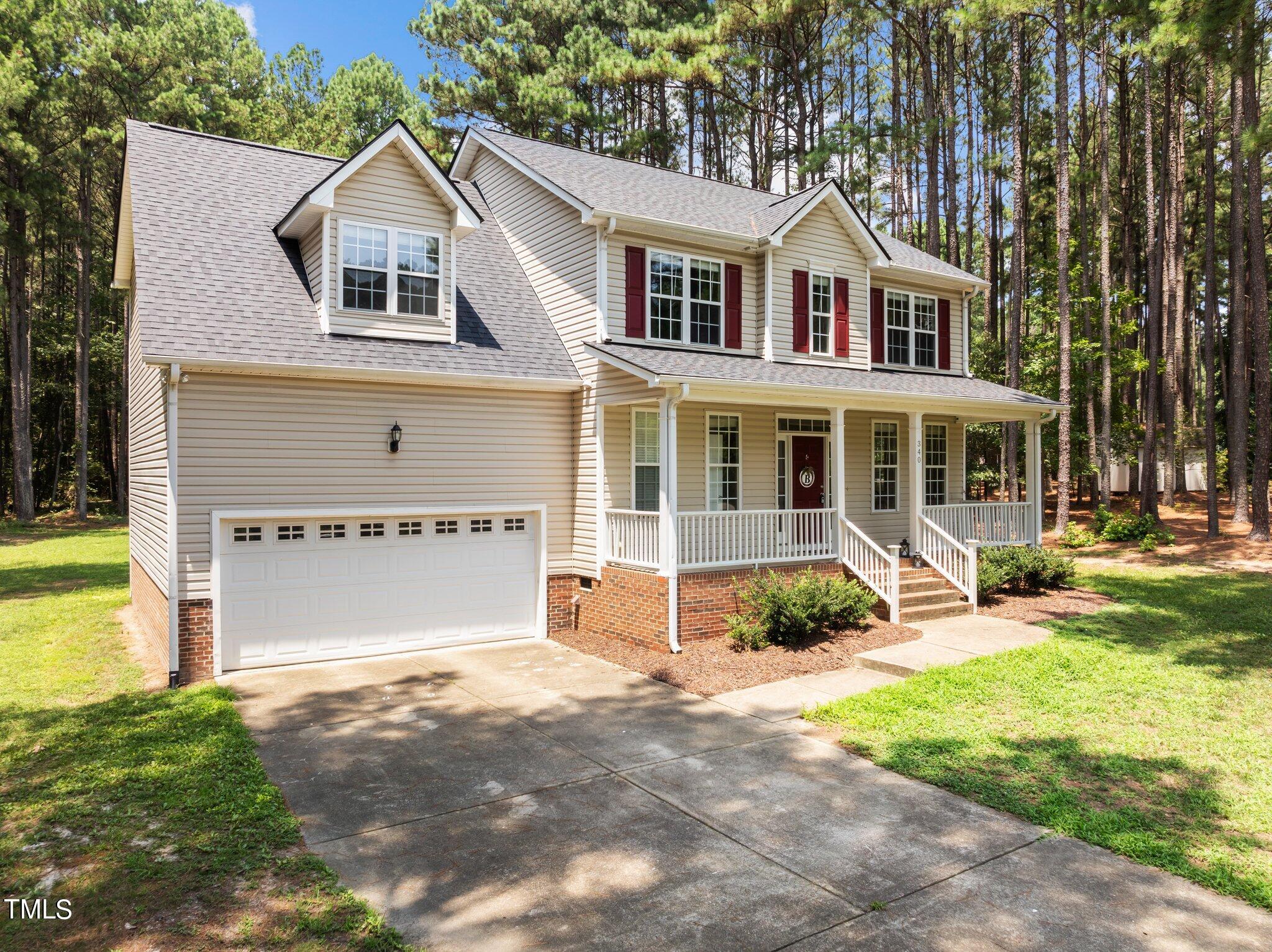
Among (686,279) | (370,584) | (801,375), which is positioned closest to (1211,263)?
(801,375)

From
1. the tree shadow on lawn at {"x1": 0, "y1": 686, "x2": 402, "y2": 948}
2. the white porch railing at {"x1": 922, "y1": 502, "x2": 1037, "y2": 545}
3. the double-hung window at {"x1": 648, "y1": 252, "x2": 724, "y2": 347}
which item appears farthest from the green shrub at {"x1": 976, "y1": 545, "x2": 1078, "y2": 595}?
the tree shadow on lawn at {"x1": 0, "y1": 686, "x2": 402, "y2": 948}

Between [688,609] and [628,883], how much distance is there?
668cm

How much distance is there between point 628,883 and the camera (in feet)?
16.9

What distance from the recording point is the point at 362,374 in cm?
1119

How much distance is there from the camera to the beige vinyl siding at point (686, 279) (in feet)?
43.4

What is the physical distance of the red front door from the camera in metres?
15.2

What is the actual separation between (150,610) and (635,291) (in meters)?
9.36

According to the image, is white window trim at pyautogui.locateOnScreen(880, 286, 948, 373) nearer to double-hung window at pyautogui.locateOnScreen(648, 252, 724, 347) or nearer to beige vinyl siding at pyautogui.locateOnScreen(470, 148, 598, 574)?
double-hung window at pyautogui.locateOnScreen(648, 252, 724, 347)

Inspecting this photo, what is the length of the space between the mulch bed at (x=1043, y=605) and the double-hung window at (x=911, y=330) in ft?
17.4

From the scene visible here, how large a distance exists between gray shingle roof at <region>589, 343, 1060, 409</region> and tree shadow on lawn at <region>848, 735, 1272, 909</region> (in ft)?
19.7

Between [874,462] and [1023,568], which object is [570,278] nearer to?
[874,462]

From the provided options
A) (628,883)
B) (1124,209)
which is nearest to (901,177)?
(1124,209)

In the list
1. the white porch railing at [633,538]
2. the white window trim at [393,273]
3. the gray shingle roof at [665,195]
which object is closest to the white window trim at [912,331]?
the gray shingle roof at [665,195]

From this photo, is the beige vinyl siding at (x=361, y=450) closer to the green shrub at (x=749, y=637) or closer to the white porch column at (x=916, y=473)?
the green shrub at (x=749, y=637)
